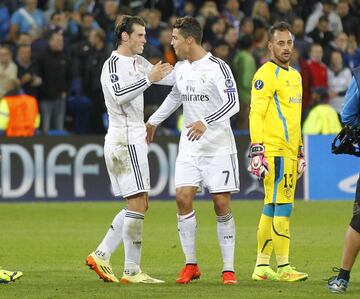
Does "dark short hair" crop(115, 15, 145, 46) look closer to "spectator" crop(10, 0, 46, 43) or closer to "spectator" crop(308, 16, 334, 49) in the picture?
"spectator" crop(10, 0, 46, 43)

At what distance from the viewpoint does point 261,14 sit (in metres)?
25.8

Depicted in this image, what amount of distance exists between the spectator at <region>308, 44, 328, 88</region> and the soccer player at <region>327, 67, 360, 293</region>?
13.7 m

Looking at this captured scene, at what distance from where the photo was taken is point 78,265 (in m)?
13.3

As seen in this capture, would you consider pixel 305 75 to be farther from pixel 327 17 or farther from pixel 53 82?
pixel 53 82

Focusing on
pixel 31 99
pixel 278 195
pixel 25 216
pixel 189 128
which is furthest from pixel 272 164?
pixel 31 99

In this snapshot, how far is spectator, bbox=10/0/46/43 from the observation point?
23766 mm

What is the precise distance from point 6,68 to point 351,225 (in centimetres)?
1297

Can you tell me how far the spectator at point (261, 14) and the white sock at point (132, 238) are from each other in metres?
14.2

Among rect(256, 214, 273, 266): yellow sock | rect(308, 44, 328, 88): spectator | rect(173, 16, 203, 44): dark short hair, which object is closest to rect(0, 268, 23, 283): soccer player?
rect(256, 214, 273, 266): yellow sock

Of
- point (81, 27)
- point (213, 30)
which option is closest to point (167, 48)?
point (213, 30)

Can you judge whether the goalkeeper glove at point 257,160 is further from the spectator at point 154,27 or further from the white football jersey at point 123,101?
the spectator at point 154,27

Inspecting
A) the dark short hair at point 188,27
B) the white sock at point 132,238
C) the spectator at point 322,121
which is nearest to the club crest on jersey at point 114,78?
the dark short hair at point 188,27

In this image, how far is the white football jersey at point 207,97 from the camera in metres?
11.5

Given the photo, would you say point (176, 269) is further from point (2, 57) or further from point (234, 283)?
point (2, 57)
